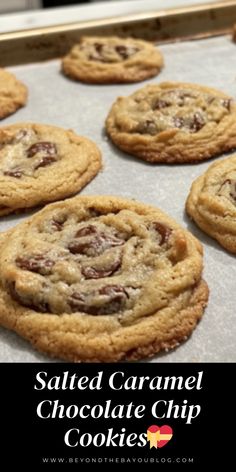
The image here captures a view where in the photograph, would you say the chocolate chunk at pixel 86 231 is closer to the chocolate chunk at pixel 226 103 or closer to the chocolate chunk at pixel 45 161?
the chocolate chunk at pixel 45 161

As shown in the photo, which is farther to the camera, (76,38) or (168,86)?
(76,38)

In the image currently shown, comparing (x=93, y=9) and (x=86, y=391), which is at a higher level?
(x=93, y=9)

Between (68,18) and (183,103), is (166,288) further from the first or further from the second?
(68,18)

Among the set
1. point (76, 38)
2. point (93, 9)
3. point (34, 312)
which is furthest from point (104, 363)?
point (93, 9)

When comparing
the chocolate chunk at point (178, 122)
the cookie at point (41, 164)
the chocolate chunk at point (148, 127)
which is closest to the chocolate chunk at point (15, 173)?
the cookie at point (41, 164)

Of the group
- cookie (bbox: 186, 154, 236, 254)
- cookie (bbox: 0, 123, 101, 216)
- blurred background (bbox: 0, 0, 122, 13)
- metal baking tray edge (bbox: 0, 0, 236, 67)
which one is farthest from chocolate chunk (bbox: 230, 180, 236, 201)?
blurred background (bbox: 0, 0, 122, 13)

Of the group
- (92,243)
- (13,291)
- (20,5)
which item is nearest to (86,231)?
(92,243)

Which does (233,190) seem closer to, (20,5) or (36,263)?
(36,263)
